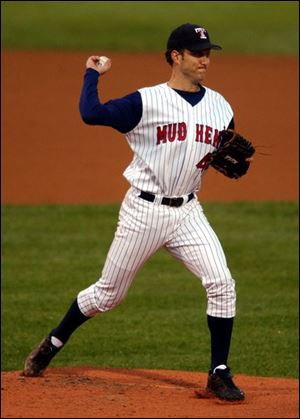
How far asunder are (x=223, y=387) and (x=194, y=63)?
1.74 metres

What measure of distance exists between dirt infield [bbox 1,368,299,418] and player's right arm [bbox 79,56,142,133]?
143 centimetres

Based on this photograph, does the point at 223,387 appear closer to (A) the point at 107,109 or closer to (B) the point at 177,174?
(B) the point at 177,174

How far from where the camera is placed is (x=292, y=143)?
58.5ft

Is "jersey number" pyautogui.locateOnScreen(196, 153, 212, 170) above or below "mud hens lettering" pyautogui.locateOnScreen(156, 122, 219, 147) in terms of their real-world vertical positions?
below

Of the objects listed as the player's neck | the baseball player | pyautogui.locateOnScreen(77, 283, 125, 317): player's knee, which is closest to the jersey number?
the baseball player

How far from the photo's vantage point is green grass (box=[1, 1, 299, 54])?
85.5ft

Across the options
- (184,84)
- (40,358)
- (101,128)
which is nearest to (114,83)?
(101,128)

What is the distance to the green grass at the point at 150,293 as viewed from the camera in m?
9.53

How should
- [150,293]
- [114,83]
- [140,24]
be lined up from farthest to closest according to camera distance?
1. [140,24]
2. [114,83]
3. [150,293]

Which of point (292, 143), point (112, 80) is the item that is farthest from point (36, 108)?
point (292, 143)

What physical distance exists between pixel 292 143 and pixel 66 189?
12.6 ft

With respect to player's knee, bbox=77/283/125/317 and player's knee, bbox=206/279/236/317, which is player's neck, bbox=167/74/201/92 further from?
player's knee, bbox=77/283/125/317

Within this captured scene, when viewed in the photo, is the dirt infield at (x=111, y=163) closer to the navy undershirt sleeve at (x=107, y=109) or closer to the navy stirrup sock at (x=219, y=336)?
the navy stirrup sock at (x=219, y=336)

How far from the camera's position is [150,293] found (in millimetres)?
11172
